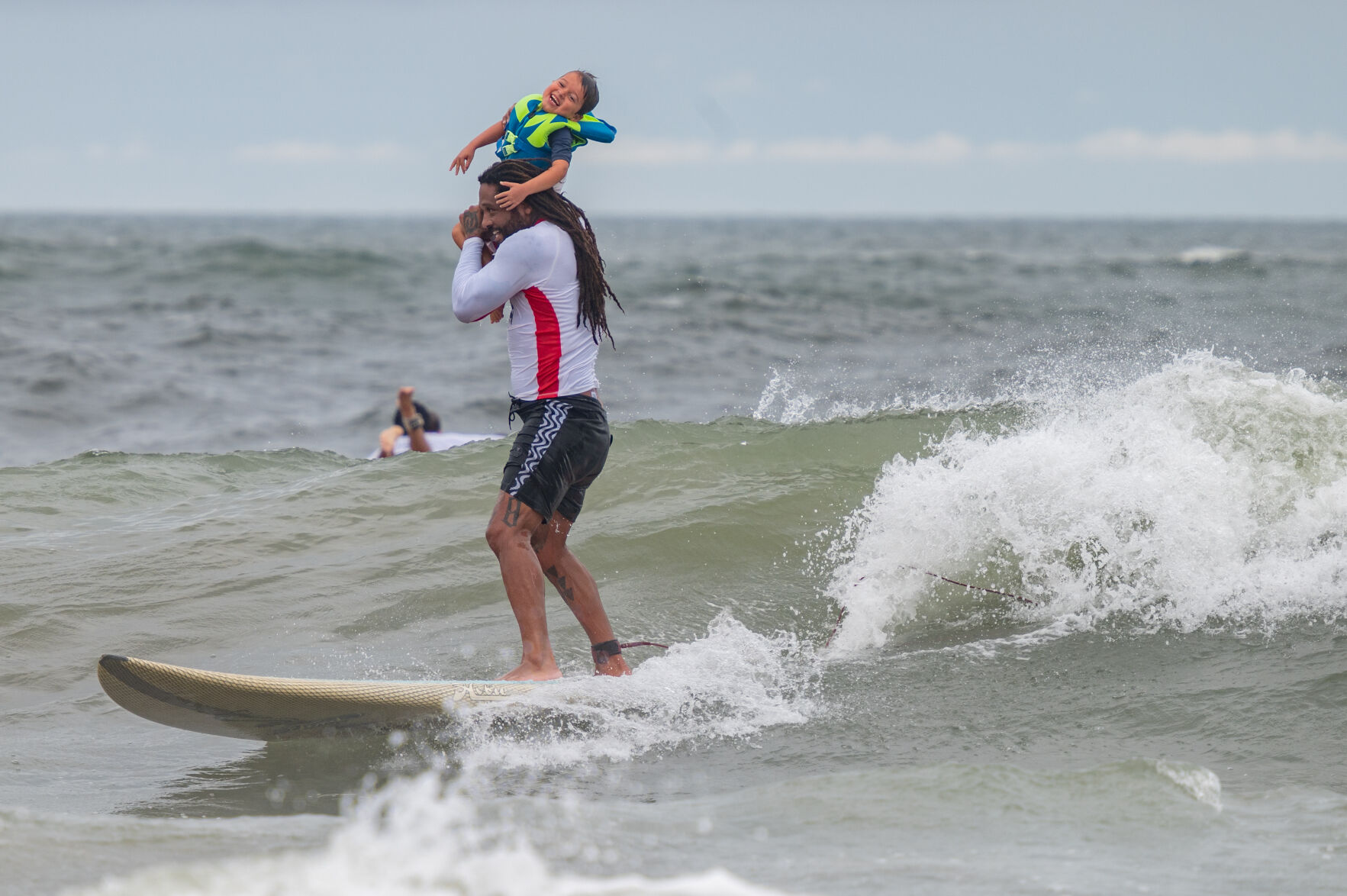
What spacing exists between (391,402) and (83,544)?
9.28 meters

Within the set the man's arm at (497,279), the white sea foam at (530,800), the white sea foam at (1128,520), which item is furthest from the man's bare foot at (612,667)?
the man's arm at (497,279)

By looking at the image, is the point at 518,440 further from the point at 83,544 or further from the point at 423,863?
the point at 83,544

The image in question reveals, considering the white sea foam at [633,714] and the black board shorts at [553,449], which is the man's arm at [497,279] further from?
the white sea foam at [633,714]

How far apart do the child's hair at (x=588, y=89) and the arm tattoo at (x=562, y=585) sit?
1811 millimetres

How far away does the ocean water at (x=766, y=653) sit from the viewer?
323cm

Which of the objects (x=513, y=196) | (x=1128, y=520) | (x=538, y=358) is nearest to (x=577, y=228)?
(x=513, y=196)

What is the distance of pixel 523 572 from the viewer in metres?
4.53

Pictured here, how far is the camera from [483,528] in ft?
24.8

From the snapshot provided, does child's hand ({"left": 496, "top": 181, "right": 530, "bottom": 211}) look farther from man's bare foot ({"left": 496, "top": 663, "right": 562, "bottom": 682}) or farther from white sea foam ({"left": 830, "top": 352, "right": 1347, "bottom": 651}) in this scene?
white sea foam ({"left": 830, "top": 352, "right": 1347, "bottom": 651})

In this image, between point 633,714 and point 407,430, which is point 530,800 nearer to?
point 633,714

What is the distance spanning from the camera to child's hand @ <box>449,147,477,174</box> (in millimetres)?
4844

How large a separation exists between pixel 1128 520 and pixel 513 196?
3.55 metres

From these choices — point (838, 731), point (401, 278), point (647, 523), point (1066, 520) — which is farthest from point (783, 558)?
point (401, 278)

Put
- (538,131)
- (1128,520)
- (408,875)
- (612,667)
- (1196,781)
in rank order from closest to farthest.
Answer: (408,875) → (1196,781) → (538,131) → (612,667) → (1128,520)
